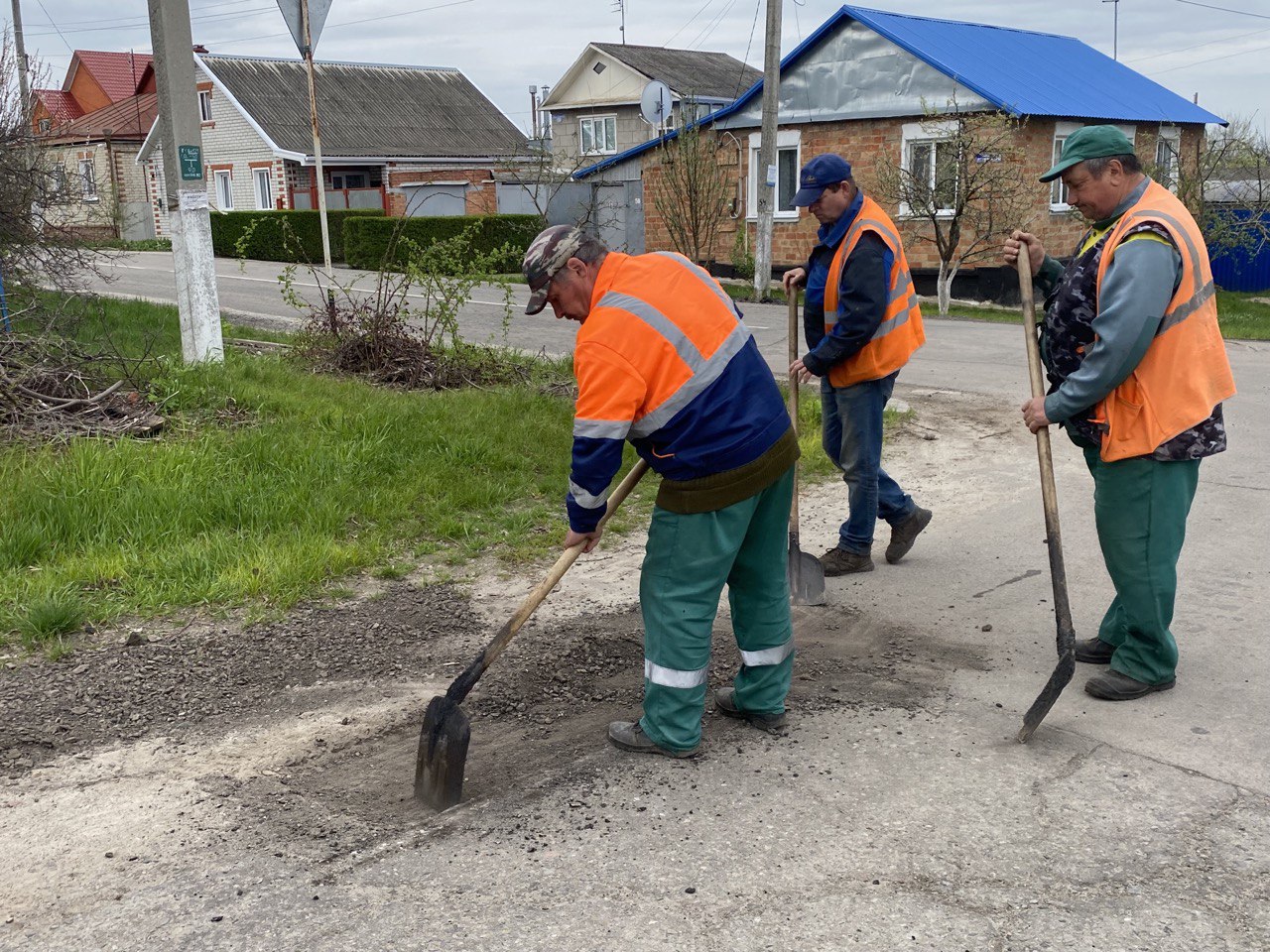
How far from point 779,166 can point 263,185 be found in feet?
62.5

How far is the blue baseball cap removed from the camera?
511 centimetres

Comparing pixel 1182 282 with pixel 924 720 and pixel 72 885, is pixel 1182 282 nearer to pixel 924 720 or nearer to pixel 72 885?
pixel 924 720

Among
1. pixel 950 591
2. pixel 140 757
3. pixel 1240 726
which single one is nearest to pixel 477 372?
pixel 950 591

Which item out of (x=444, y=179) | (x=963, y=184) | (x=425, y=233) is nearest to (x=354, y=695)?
(x=963, y=184)

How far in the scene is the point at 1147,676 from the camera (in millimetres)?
4168

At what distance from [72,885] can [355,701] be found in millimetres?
1289

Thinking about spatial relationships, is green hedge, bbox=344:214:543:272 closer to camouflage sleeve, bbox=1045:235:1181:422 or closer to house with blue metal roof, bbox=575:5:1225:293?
house with blue metal roof, bbox=575:5:1225:293

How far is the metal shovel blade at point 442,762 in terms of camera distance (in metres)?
3.45

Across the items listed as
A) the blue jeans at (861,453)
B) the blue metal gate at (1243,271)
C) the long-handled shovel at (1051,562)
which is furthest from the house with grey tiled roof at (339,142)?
the long-handled shovel at (1051,562)

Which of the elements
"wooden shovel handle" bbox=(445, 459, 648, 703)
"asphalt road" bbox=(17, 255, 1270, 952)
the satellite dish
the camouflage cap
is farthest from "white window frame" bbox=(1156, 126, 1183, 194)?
"wooden shovel handle" bbox=(445, 459, 648, 703)

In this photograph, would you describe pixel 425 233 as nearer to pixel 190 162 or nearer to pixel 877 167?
pixel 877 167

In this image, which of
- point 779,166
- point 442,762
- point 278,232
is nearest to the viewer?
point 442,762

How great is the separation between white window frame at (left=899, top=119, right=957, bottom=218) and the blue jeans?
13.2 metres

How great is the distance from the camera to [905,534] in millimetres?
5758
